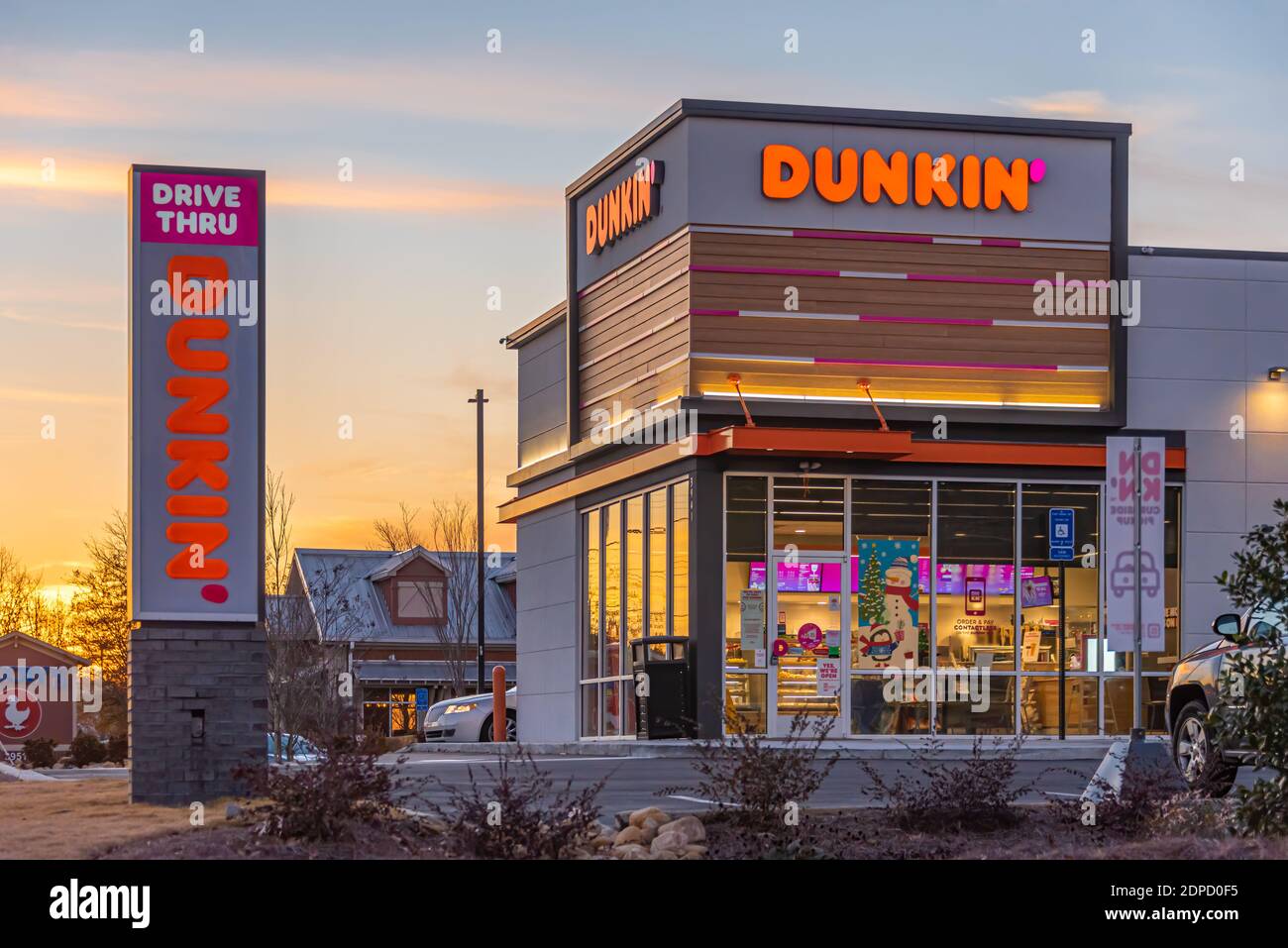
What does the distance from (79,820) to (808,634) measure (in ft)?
48.7

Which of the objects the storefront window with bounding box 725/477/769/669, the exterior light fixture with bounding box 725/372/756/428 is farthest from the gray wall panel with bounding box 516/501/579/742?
the exterior light fixture with bounding box 725/372/756/428

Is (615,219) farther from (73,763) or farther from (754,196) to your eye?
(73,763)

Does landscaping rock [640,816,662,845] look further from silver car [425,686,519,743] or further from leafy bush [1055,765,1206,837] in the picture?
silver car [425,686,519,743]

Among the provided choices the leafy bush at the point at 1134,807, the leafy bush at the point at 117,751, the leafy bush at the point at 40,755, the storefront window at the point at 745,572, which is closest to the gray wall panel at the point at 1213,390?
the storefront window at the point at 745,572

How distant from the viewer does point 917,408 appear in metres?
26.6

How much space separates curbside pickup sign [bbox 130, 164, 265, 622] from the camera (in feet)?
47.7

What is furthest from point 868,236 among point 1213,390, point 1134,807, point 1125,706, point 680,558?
point 1134,807

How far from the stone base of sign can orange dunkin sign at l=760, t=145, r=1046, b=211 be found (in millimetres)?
13924

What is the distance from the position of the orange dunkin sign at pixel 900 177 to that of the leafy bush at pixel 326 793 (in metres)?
16.8

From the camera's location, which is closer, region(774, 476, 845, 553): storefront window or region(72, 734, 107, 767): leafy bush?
region(774, 476, 845, 553): storefront window

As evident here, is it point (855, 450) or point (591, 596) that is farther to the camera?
point (591, 596)

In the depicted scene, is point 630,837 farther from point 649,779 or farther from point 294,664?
point 294,664

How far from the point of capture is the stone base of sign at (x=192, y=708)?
1409 cm
